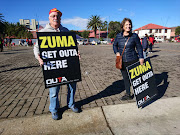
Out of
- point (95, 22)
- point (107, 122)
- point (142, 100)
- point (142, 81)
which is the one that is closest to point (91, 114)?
point (107, 122)

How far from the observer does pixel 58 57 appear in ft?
7.65

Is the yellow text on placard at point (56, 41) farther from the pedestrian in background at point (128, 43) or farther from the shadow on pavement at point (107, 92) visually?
the shadow on pavement at point (107, 92)

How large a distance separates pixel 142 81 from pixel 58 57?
184 centimetres

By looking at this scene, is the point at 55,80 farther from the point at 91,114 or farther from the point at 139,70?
the point at 139,70

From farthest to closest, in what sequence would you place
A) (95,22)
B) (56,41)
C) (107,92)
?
(95,22) < (107,92) < (56,41)

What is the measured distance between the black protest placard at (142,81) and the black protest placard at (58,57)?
114cm

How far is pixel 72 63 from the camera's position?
2.48 meters

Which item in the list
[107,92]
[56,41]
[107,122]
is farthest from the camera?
[107,92]

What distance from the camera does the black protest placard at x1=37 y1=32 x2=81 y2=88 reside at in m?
2.21

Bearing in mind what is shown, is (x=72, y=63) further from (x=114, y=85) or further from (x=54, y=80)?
(x=114, y=85)

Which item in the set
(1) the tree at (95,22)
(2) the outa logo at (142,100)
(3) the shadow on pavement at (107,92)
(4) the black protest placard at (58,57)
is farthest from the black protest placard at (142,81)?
(1) the tree at (95,22)

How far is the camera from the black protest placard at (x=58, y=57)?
221cm

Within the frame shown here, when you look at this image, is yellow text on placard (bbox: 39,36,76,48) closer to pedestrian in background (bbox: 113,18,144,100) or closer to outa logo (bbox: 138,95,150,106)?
pedestrian in background (bbox: 113,18,144,100)

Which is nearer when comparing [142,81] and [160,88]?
[142,81]
